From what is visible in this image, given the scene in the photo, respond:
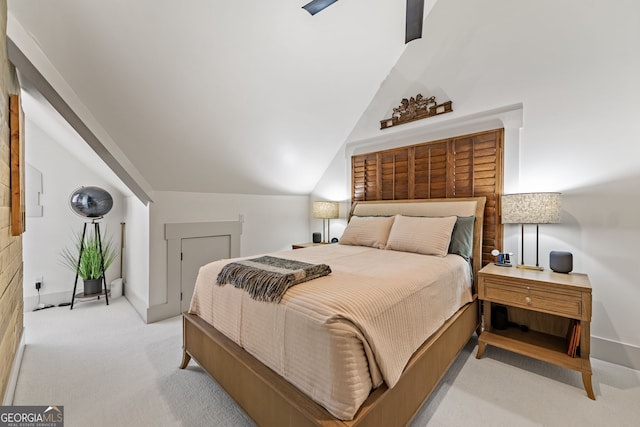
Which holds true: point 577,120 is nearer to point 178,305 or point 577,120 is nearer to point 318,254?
point 318,254

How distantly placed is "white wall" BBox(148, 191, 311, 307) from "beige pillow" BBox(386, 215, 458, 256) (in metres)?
1.96

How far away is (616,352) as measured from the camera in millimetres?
2193

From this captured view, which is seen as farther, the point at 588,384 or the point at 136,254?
the point at 136,254

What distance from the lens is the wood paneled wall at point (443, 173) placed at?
2.78 meters

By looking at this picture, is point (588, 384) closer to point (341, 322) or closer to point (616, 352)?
point (616, 352)

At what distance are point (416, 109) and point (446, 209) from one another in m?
1.20

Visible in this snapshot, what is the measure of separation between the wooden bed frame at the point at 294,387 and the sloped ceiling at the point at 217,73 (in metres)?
1.66

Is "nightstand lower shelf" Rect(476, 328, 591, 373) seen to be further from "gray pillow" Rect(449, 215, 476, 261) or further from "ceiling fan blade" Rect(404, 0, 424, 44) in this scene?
"ceiling fan blade" Rect(404, 0, 424, 44)

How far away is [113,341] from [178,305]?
732 millimetres

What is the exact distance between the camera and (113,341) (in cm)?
255

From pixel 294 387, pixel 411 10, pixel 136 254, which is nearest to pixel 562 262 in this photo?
pixel 411 10

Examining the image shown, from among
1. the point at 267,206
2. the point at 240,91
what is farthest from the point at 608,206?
the point at 267,206

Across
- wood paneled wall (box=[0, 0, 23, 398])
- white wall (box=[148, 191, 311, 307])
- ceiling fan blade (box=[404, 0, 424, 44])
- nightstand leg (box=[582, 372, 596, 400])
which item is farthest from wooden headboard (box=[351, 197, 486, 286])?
wood paneled wall (box=[0, 0, 23, 398])

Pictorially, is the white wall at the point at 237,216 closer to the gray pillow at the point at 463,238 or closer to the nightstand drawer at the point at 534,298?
the gray pillow at the point at 463,238
